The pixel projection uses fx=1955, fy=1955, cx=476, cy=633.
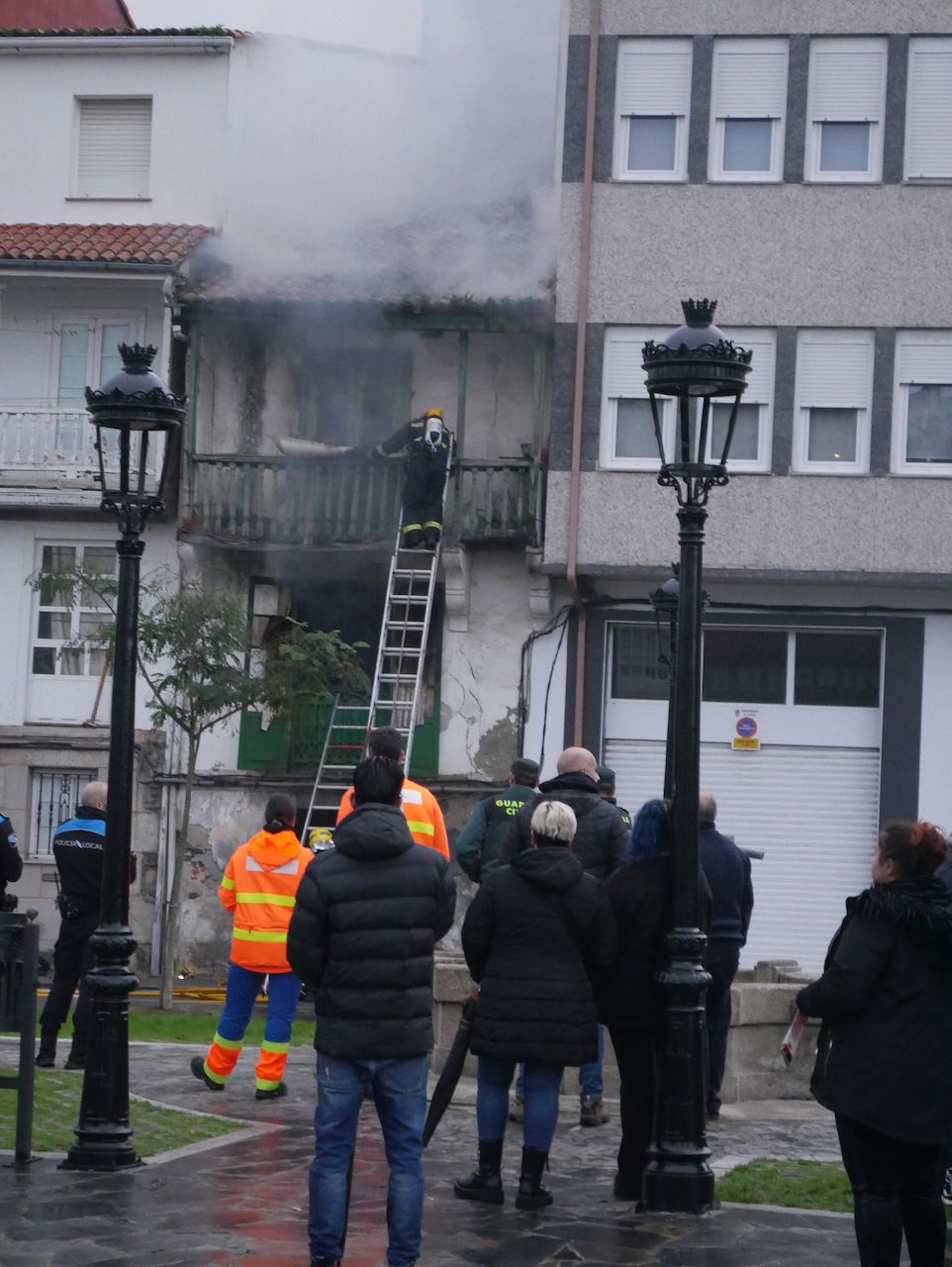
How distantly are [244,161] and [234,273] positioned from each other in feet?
7.41

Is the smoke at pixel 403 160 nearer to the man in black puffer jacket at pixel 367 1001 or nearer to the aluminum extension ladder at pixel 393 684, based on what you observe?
the aluminum extension ladder at pixel 393 684

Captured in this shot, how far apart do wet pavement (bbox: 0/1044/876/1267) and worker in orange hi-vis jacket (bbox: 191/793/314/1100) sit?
1.01m

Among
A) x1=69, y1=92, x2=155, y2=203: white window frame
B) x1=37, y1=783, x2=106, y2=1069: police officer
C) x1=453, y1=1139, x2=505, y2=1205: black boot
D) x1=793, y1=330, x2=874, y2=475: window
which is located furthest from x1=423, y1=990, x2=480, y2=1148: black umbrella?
x1=69, y1=92, x2=155, y2=203: white window frame

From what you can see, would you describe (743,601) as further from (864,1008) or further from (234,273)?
(864,1008)

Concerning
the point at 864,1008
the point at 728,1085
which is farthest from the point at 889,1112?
the point at 728,1085

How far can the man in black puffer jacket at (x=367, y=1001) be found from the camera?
7.21 meters

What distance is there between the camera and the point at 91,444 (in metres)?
25.4

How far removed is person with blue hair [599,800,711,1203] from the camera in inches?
350

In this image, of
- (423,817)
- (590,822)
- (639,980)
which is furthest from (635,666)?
(639,980)

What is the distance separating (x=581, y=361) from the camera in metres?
23.9

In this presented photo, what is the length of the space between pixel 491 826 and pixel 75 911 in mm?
3696

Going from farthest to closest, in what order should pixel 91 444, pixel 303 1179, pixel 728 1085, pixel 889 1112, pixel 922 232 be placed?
pixel 91 444 < pixel 922 232 < pixel 728 1085 < pixel 303 1179 < pixel 889 1112

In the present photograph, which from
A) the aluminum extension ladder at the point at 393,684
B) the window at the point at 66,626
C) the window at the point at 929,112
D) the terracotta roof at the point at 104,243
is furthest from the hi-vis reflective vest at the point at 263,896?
the window at the point at 929,112

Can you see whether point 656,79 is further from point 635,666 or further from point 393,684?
point 393,684
